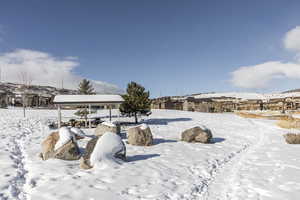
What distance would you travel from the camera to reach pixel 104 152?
8914 millimetres

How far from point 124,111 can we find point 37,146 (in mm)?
11720

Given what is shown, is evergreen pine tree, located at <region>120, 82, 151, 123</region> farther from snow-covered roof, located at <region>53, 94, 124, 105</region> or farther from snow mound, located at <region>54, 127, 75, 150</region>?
snow mound, located at <region>54, 127, 75, 150</region>

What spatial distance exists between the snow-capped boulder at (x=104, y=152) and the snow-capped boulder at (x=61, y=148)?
936mm

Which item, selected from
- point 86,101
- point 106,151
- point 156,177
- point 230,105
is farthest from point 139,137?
point 230,105

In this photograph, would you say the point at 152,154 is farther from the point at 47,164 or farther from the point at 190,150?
the point at 47,164

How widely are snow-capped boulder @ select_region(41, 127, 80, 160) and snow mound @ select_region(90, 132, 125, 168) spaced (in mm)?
1451

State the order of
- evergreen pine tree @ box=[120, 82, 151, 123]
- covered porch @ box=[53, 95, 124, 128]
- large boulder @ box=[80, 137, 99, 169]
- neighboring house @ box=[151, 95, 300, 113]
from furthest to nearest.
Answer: neighboring house @ box=[151, 95, 300, 113] → evergreen pine tree @ box=[120, 82, 151, 123] → covered porch @ box=[53, 95, 124, 128] → large boulder @ box=[80, 137, 99, 169]

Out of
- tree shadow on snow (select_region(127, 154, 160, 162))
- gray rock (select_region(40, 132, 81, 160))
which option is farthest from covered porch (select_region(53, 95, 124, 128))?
tree shadow on snow (select_region(127, 154, 160, 162))

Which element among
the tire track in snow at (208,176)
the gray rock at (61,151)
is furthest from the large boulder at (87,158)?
the tire track in snow at (208,176)

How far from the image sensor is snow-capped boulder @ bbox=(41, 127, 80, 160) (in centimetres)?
948

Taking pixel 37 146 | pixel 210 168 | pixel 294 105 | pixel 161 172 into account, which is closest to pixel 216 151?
pixel 210 168

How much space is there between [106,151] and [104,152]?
99mm

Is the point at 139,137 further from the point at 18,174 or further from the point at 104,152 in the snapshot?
the point at 18,174

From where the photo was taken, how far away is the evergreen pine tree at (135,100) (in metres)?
22.7
